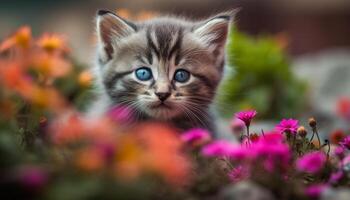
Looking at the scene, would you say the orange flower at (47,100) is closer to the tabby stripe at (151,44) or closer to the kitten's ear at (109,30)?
the tabby stripe at (151,44)

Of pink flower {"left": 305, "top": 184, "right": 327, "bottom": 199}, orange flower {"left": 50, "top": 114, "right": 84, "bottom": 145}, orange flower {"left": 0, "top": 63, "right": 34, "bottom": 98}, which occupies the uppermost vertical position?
orange flower {"left": 0, "top": 63, "right": 34, "bottom": 98}

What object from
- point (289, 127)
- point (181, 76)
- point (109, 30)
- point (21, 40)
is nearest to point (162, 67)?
point (181, 76)

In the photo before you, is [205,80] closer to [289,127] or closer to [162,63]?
[162,63]

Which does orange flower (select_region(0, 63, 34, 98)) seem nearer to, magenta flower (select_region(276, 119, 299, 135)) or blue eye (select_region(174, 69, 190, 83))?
magenta flower (select_region(276, 119, 299, 135))

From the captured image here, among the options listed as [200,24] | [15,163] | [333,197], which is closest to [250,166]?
[333,197]

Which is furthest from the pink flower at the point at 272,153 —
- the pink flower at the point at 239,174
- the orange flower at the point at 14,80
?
the orange flower at the point at 14,80

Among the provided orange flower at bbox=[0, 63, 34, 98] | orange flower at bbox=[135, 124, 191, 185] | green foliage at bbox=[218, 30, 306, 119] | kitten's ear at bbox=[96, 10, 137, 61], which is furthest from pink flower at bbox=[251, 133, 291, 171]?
green foliage at bbox=[218, 30, 306, 119]

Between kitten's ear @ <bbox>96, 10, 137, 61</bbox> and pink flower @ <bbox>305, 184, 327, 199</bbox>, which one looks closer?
pink flower @ <bbox>305, 184, 327, 199</bbox>
